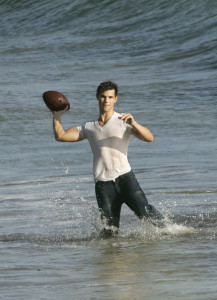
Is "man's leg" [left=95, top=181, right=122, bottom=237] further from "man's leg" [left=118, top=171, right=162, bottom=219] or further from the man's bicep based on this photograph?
the man's bicep

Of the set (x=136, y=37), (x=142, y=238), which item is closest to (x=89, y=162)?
(x=142, y=238)

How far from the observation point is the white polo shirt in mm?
8188

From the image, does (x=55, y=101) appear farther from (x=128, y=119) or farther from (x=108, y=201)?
(x=108, y=201)

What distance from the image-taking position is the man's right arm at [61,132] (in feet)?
26.5

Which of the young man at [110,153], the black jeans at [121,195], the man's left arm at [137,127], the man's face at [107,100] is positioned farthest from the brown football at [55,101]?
the black jeans at [121,195]

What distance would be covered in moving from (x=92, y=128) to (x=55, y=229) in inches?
67.6

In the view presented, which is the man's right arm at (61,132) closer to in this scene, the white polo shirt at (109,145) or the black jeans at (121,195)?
the white polo shirt at (109,145)

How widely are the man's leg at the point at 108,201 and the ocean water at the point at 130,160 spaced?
0.24 m

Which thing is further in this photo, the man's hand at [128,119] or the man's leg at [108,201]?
the man's leg at [108,201]

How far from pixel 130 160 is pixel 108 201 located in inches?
223

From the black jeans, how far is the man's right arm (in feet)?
1.64

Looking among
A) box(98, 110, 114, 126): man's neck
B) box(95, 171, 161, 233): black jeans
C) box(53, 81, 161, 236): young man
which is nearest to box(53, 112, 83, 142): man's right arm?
box(53, 81, 161, 236): young man

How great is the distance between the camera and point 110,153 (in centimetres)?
824

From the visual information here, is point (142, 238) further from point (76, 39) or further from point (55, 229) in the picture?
point (76, 39)
